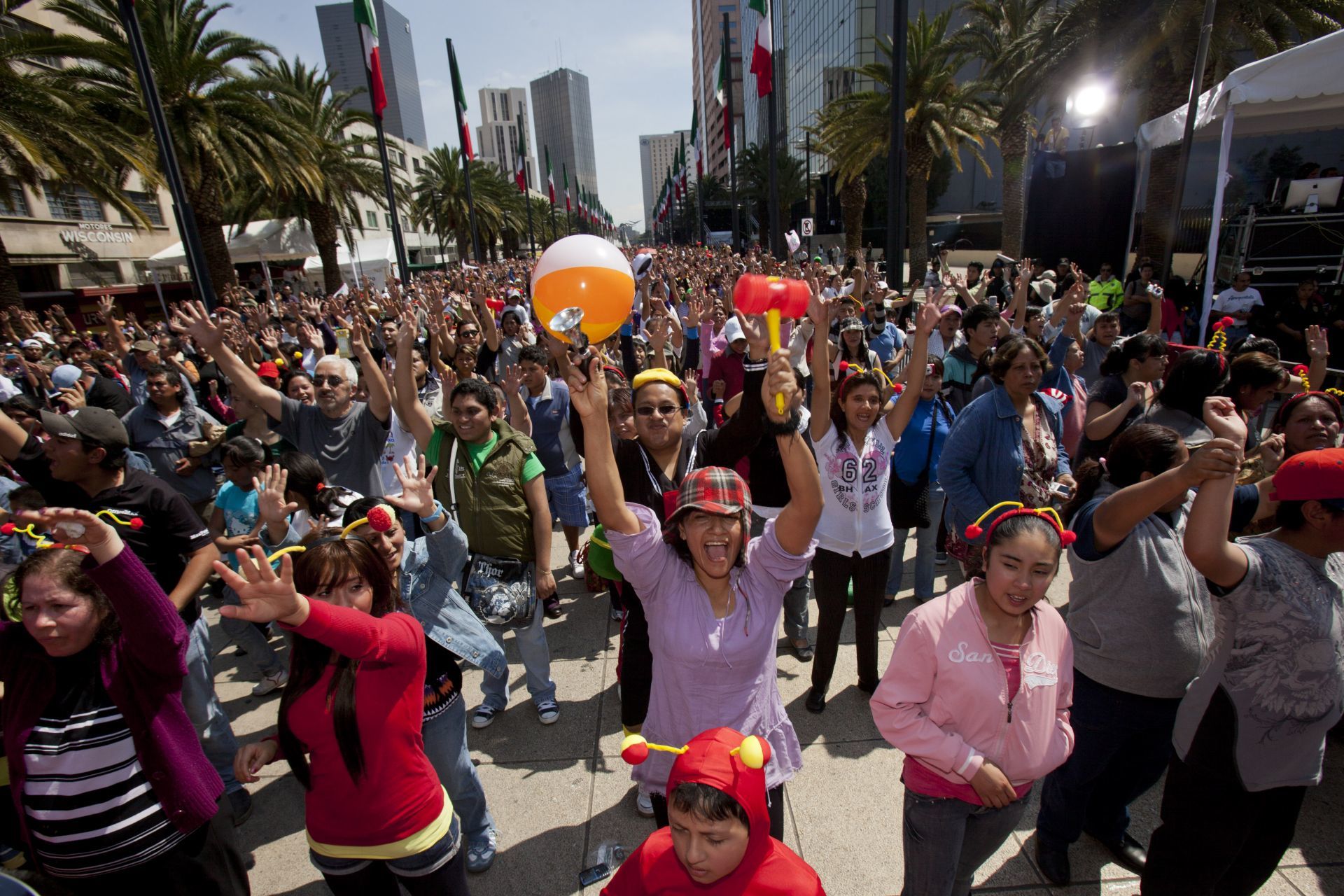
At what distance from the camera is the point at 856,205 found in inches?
1004

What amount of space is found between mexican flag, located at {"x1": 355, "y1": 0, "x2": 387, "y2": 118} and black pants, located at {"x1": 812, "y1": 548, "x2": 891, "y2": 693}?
16.1m

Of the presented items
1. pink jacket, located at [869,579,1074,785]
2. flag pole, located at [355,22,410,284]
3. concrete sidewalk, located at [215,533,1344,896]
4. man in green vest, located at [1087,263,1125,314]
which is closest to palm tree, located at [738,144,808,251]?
flag pole, located at [355,22,410,284]

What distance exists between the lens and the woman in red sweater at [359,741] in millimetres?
1903

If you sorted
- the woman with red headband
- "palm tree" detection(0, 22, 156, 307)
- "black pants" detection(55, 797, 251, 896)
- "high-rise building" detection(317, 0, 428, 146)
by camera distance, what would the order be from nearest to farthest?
"black pants" detection(55, 797, 251, 896) < the woman with red headband < "palm tree" detection(0, 22, 156, 307) < "high-rise building" detection(317, 0, 428, 146)

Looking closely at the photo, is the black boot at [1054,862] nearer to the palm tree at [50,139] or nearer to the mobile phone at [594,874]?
the mobile phone at [594,874]

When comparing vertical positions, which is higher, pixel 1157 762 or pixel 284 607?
pixel 284 607

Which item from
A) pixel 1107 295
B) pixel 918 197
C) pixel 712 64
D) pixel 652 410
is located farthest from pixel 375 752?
pixel 712 64

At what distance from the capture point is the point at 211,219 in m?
16.5

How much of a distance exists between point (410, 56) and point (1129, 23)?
383 feet

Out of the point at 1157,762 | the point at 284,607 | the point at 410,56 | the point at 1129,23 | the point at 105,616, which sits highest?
the point at 410,56

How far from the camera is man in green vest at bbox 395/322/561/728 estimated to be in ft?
11.1

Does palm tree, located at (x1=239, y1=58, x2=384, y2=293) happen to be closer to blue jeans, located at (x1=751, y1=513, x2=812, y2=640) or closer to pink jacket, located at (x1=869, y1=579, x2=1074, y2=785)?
blue jeans, located at (x1=751, y1=513, x2=812, y2=640)

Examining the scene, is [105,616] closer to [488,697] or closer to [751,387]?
[488,697]

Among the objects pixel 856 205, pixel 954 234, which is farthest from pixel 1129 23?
pixel 954 234
